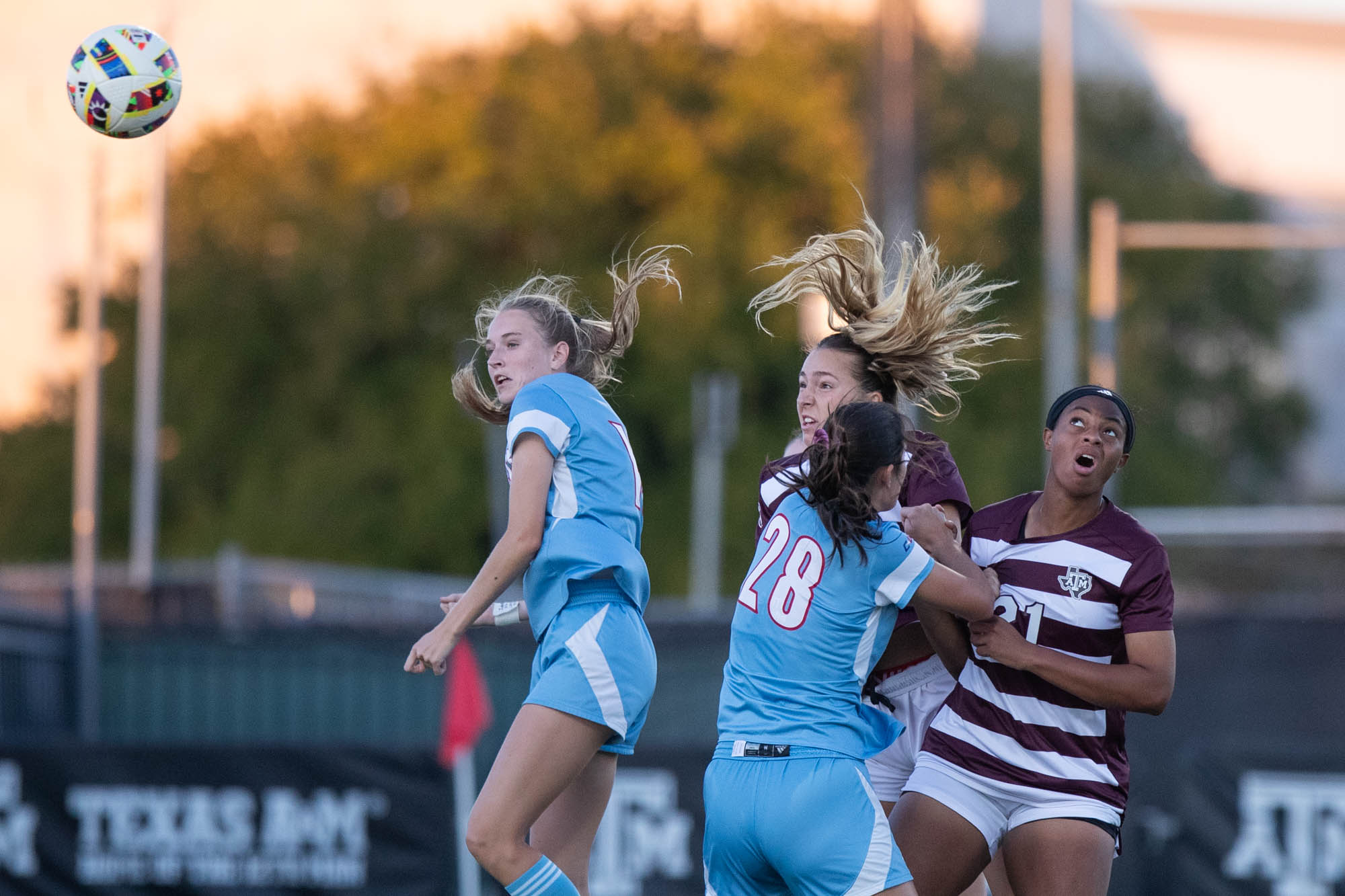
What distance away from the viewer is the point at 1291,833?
28.2 feet

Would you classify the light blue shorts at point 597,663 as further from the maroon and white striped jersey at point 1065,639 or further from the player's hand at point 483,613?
the maroon and white striped jersey at point 1065,639

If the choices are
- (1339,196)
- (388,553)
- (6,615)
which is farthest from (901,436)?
(1339,196)

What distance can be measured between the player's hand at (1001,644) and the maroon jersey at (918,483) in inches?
10.4

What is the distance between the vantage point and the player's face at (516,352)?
16.1 ft

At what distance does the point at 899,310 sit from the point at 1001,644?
1030mm

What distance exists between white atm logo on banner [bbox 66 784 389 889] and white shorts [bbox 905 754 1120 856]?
225 inches

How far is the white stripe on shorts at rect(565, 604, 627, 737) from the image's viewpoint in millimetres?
4586

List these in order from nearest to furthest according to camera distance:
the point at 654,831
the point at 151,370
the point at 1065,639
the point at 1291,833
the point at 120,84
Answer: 1. the point at 1065,639
2. the point at 120,84
3. the point at 1291,833
4. the point at 654,831
5. the point at 151,370

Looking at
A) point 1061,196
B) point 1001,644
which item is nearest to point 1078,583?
point 1001,644

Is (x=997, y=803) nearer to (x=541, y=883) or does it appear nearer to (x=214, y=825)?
(x=541, y=883)

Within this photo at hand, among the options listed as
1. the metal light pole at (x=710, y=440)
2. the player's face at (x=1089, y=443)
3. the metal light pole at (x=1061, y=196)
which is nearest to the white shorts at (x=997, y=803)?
the player's face at (x=1089, y=443)

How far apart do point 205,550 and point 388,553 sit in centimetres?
→ 391

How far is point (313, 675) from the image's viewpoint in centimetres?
1307

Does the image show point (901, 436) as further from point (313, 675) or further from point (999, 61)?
point (999, 61)
